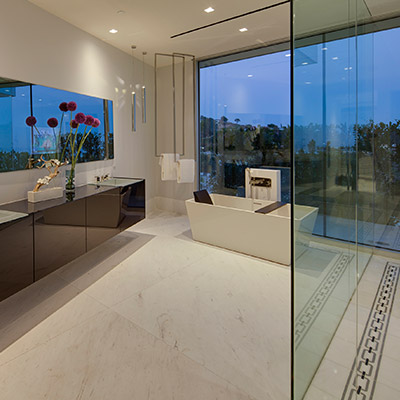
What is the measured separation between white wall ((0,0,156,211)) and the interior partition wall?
285 cm

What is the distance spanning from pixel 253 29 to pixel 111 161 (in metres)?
2.69

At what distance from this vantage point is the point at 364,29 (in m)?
2.51

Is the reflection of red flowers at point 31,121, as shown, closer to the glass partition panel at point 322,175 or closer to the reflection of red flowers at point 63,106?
the reflection of red flowers at point 63,106

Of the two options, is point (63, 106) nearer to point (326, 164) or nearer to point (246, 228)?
point (246, 228)

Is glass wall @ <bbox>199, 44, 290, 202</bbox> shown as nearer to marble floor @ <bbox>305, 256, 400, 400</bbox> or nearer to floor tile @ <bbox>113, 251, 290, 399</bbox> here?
floor tile @ <bbox>113, 251, 290, 399</bbox>

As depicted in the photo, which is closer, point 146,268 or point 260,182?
point 146,268

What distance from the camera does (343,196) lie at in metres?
2.18

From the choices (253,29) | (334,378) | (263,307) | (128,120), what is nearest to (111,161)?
(128,120)

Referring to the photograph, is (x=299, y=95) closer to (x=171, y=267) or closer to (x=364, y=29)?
(x=364, y=29)

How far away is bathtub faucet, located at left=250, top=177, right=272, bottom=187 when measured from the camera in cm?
451

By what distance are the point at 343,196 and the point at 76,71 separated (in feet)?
11.5

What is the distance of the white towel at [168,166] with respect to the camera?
5336 mm

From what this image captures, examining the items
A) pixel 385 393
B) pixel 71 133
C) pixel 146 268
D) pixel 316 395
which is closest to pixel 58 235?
pixel 146 268

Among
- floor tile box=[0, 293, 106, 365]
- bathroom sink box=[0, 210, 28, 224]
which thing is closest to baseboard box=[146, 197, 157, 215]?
floor tile box=[0, 293, 106, 365]
